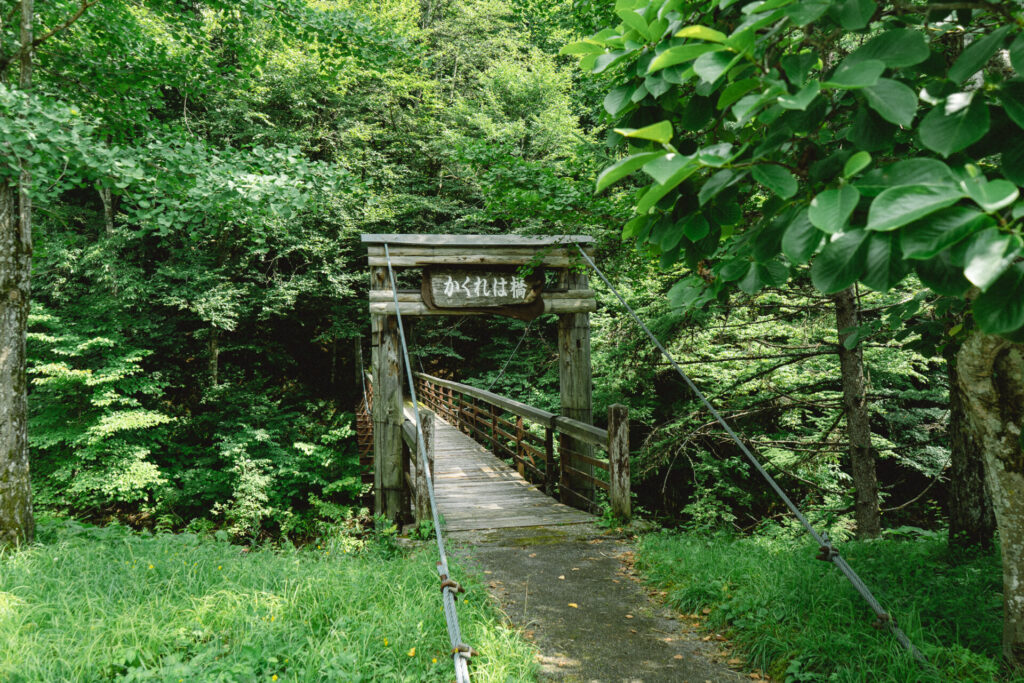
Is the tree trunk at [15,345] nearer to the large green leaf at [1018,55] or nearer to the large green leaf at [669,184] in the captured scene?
the large green leaf at [669,184]

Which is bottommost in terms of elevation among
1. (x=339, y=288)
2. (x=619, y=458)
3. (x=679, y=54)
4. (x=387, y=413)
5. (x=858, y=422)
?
(x=619, y=458)

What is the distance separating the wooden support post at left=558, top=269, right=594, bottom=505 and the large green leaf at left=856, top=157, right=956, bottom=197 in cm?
463

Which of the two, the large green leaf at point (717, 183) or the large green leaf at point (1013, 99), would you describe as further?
the large green leaf at point (717, 183)

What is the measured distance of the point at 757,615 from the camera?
2.58m

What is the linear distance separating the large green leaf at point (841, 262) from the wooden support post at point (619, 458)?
129 inches

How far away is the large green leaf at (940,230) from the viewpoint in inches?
27.4

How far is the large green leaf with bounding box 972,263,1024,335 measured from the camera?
770 mm

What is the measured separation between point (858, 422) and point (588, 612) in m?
2.54

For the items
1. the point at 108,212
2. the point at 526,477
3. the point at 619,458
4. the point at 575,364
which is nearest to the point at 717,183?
the point at 619,458

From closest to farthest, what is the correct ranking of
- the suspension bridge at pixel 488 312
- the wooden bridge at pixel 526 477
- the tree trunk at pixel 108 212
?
the wooden bridge at pixel 526 477 → the suspension bridge at pixel 488 312 → the tree trunk at pixel 108 212

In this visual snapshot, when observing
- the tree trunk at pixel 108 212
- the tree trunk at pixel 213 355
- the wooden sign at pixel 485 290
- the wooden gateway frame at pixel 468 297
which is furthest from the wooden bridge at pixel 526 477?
the tree trunk at pixel 108 212

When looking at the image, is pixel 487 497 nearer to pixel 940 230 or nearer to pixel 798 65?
pixel 798 65

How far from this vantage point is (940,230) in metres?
0.72

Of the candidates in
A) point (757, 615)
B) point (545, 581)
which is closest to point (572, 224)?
point (545, 581)
